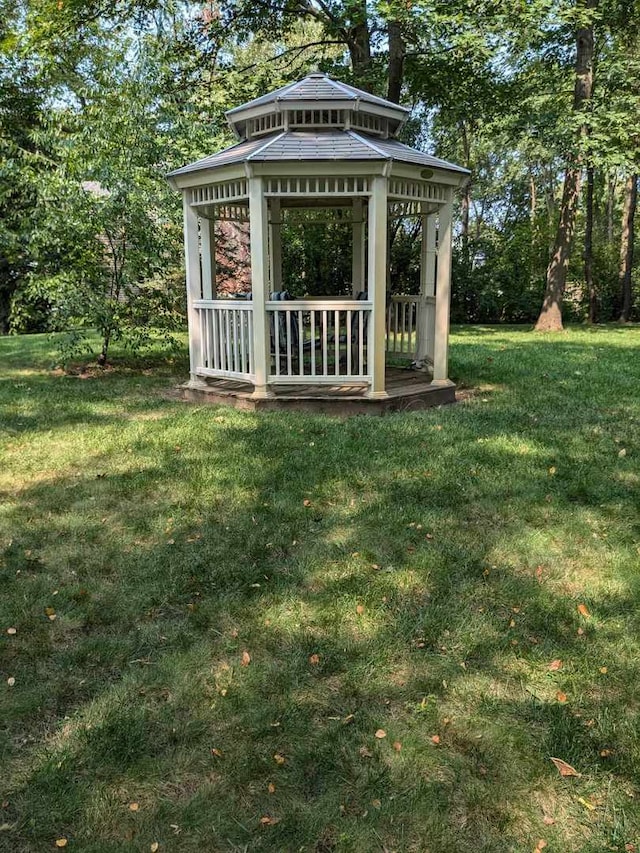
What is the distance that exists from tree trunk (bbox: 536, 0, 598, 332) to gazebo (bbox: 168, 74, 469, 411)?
30.2 feet

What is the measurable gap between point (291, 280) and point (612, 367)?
A: 1074 centimetres

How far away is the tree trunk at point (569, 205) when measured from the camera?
15.5 metres

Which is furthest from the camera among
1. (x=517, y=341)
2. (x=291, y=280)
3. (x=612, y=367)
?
(x=291, y=280)

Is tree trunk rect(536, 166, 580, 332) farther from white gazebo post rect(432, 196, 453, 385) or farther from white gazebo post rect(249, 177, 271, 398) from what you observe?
white gazebo post rect(249, 177, 271, 398)

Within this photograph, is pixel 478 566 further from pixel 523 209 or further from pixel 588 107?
pixel 523 209

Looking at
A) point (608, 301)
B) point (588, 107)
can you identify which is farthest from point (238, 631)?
point (608, 301)

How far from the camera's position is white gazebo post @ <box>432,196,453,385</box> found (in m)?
8.20

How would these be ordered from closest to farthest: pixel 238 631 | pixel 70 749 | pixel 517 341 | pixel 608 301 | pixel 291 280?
pixel 70 749, pixel 238 631, pixel 517 341, pixel 291 280, pixel 608 301

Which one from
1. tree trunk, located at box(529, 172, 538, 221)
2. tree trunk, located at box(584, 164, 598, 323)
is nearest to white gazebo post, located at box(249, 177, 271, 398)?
tree trunk, located at box(584, 164, 598, 323)

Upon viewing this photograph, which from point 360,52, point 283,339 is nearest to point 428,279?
point 283,339

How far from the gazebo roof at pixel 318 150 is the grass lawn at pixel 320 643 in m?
3.00

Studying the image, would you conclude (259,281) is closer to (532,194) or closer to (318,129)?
(318,129)

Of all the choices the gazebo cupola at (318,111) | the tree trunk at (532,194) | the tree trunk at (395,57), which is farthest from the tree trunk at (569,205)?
the tree trunk at (532,194)

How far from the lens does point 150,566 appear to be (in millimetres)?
3871
